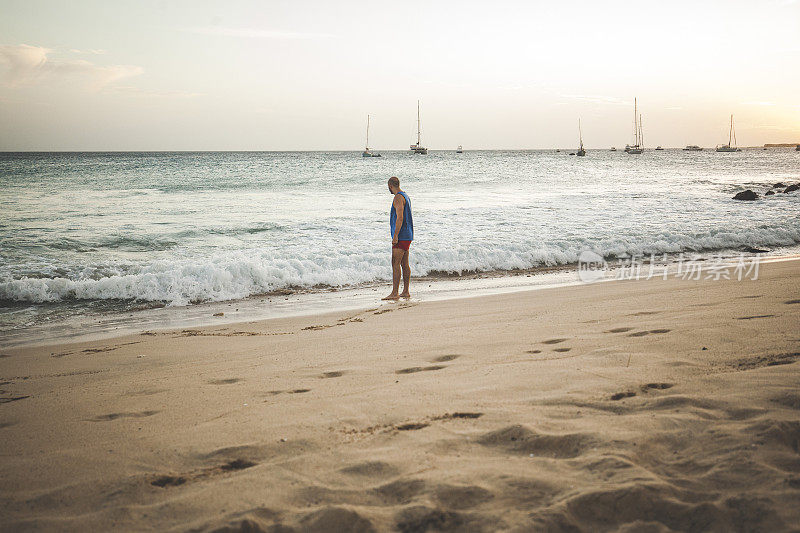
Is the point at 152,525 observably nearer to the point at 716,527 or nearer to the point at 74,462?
the point at 74,462

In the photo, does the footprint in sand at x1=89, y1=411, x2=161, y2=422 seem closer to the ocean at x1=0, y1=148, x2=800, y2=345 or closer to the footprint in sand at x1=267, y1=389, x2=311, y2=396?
the footprint in sand at x1=267, y1=389, x2=311, y2=396

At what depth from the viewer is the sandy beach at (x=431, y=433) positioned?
208 centimetres

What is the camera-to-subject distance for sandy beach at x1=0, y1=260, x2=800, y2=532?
2078 mm

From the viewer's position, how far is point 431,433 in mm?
2795

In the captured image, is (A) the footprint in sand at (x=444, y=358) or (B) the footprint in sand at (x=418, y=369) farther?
(A) the footprint in sand at (x=444, y=358)

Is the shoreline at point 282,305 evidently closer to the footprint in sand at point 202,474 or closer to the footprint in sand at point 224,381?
the footprint in sand at point 224,381

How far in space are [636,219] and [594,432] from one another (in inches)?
673

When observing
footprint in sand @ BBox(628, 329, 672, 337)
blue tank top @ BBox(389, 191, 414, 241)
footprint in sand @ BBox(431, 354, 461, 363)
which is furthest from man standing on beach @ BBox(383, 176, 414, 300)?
footprint in sand @ BBox(628, 329, 672, 337)

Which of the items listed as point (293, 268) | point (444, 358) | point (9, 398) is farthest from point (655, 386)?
point (293, 268)

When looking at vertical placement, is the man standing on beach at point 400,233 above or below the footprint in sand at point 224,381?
above

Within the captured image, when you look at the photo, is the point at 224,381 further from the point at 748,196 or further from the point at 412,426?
the point at 748,196

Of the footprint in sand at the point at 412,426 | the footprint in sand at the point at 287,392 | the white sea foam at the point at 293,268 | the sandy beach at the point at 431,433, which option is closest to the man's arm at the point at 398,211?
the white sea foam at the point at 293,268

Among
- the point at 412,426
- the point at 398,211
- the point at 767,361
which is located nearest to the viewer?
the point at 412,426

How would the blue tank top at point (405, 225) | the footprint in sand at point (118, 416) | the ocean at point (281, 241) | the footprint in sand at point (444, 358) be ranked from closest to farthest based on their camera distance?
the footprint in sand at point (118, 416), the footprint in sand at point (444, 358), the ocean at point (281, 241), the blue tank top at point (405, 225)
